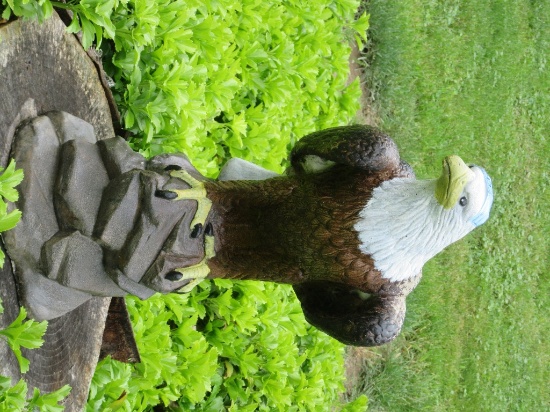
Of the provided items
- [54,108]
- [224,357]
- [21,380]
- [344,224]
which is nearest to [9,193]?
[21,380]

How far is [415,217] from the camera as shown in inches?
57.5

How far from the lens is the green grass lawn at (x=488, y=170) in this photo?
430cm

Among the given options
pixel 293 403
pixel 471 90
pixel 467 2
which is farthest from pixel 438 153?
pixel 293 403

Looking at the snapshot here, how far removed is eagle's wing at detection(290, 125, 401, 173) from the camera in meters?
1.47

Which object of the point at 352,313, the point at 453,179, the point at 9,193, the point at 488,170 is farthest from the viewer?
the point at 488,170

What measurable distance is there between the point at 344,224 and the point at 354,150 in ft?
0.55

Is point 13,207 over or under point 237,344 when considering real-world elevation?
over

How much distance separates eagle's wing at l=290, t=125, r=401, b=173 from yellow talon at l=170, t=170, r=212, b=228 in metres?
0.27

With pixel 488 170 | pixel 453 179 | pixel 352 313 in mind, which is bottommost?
pixel 488 170

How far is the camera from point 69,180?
1536mm

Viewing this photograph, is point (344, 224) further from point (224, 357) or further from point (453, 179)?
point (224, 357)

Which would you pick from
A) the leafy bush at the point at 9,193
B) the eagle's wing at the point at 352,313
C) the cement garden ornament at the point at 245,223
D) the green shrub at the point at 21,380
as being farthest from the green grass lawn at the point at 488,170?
the leafy bush at the point at 9,193

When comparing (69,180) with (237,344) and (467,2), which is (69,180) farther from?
(467,2)

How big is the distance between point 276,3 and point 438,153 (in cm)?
205
